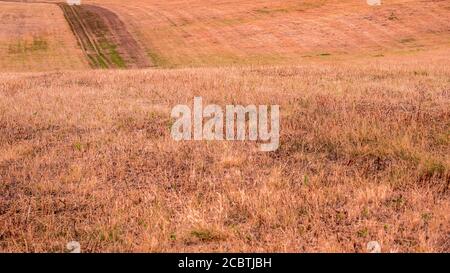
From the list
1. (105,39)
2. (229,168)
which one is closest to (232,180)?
(229,168)

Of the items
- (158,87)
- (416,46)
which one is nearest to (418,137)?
(158,87)

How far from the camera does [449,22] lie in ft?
155

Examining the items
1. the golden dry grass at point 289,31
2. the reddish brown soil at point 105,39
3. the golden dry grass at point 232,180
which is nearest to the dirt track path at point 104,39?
the reddish brown soil at point 105,39

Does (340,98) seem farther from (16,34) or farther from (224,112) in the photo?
(16,34)

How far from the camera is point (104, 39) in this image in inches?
2083

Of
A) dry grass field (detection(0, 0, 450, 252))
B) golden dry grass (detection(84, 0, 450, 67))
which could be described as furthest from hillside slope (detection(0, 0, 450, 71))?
dry grass field (detection(0, 0, 450, 252))

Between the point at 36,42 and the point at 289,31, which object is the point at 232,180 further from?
the point at 36,42

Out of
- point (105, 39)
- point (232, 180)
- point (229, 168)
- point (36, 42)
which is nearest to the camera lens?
point (232, 180)

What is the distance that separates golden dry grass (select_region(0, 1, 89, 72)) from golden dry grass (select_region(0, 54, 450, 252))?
101 ft

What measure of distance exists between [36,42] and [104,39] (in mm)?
7011

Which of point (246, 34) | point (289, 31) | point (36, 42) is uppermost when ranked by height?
point (289, 31)

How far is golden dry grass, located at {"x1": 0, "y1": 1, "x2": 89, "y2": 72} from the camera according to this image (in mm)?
42750

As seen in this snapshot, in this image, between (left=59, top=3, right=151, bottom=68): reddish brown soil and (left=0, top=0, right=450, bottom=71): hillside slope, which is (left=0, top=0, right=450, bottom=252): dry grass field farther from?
(left=59, top=3, right=151, bottom=68): reddish brown soil

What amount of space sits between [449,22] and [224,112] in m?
42.2
